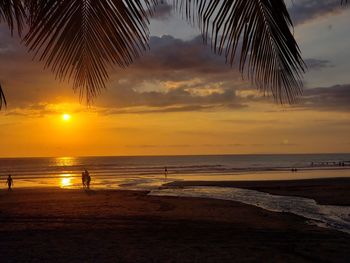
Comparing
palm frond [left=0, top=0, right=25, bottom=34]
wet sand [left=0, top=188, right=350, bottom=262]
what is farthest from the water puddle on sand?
palm frond [left=0, top=0, right=25, bottom=34]

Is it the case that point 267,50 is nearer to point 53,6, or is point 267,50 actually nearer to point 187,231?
point 53,6

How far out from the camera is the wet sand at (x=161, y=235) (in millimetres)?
11531

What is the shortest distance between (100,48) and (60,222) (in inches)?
593

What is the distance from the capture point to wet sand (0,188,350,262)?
37.8 feet

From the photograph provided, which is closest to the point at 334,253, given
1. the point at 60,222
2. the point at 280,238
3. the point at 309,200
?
the point at 280,238

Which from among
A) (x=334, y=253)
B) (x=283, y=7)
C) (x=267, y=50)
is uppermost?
(x=283, y=7)

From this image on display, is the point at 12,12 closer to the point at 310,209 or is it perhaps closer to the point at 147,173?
the point at 310,209

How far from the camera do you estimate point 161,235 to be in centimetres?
1411

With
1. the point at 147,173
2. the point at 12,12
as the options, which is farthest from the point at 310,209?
the point at 147,173

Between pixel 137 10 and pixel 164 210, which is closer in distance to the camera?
pixel 137 10

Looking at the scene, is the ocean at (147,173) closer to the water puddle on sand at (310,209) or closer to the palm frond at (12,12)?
the water puddle on sand at (310,209)

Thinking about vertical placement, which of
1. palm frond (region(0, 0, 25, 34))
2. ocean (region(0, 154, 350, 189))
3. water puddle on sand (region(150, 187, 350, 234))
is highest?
palm frond (region(0, 0, 25, 34))

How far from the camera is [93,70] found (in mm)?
2557

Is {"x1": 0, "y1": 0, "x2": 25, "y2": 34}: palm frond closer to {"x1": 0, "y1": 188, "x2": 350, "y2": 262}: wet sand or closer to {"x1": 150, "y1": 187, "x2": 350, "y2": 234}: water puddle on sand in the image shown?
{"x1": 0, "y1": 188, "x2": 350, "y2": 262}: wet sand
